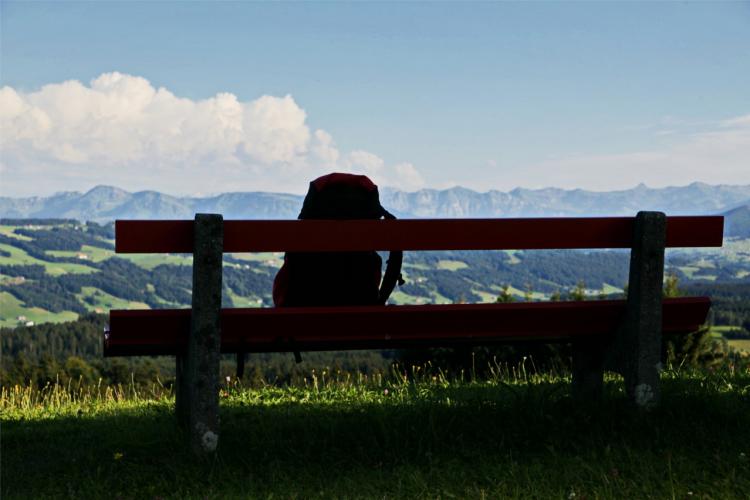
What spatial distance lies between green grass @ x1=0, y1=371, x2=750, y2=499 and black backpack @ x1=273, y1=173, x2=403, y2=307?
0.85m

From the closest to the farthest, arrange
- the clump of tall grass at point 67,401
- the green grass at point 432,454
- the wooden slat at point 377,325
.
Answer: the green grass at point 432,454 < the wooden slat at point 377,325 < the clump of tall grass at point 67,401

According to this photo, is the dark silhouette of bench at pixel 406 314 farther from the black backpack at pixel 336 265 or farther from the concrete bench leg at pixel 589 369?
the black backpack at pixel 336 265

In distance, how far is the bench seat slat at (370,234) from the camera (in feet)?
15.9

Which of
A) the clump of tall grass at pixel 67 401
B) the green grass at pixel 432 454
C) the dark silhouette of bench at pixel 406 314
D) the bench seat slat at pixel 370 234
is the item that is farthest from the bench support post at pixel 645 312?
the clump of tall grass at pixel 67 401

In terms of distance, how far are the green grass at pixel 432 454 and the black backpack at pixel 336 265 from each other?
85 cm

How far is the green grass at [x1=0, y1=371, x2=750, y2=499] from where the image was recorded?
15.0 feet

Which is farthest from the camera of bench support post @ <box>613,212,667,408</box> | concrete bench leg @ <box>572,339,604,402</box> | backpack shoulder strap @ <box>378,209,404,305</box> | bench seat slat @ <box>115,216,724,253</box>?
concrete bench leg @ <box>572,339,604,402</box>

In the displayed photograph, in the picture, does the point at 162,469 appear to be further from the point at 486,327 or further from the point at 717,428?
the point at 717,428

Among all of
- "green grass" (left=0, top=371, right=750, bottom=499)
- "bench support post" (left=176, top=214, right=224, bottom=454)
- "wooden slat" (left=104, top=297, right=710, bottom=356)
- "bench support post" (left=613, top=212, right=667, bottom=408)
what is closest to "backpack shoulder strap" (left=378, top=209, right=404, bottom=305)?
"wooden slat" (left=104, top=297, right=710, bottom=356)

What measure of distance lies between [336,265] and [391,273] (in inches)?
17.7

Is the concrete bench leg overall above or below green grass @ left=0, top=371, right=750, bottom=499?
above

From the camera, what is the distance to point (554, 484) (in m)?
4.54

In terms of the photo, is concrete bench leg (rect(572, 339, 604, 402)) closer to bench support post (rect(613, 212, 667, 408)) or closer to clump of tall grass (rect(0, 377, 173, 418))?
bench support post (rect(613, 212, 667, 408))

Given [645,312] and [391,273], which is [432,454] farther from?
[645,312]
